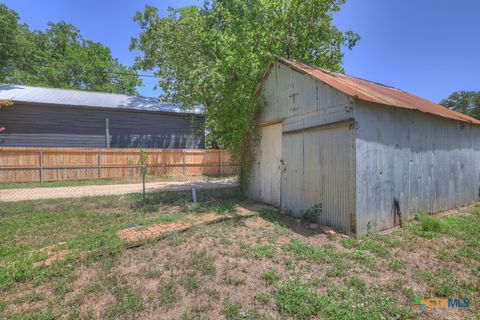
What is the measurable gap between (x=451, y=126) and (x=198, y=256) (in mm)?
7442

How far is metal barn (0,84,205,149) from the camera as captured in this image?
12727mm

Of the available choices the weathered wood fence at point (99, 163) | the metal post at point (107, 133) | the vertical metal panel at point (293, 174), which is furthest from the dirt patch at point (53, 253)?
the metal post at point (107, 133)

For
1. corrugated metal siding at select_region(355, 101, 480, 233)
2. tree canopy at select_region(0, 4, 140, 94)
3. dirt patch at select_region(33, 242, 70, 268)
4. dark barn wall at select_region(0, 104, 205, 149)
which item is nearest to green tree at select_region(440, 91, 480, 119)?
corrugated metal siding at select_region(355, 101, 480, 233)

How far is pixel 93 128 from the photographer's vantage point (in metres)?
14.1

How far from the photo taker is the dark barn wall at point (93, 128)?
12.7 m

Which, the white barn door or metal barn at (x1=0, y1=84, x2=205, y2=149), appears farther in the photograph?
metal barn at (x1=0, y1=84, x2=205, y2=149)

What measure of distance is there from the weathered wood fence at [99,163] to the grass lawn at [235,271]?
522cm

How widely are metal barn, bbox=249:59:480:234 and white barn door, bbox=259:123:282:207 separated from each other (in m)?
0.03

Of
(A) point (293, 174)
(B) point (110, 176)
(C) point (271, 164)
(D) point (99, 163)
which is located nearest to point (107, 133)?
(D) point (99, 163)

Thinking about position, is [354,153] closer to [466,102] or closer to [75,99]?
[75,99]

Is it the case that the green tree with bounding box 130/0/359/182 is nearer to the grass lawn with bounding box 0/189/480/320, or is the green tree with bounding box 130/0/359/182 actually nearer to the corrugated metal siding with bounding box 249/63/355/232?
the corrugated metal siding with bounding box 249/63/355/232

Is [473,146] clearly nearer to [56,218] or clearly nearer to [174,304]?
[174,304]

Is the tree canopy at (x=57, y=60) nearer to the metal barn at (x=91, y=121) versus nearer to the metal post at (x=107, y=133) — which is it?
the metal barn at (x=91, y=121)

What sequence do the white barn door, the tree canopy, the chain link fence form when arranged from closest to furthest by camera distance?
the white barn door
the chain link fence
the tree canopy
